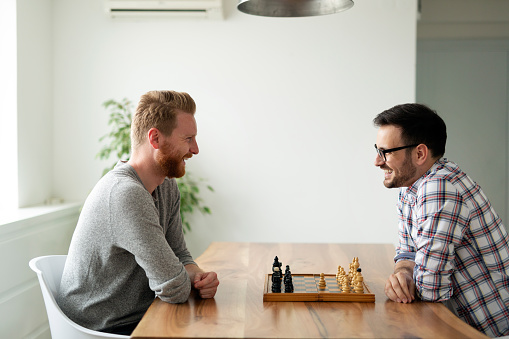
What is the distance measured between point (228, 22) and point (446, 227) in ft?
9.44

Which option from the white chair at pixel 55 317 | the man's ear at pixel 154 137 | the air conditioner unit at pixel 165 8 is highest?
the air conditioner unit at pixel 165 8

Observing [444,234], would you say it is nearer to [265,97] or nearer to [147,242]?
[147,242]

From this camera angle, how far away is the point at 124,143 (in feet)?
12.7

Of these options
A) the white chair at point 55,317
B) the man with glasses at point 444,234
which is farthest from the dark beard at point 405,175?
the white chair at point 55,317

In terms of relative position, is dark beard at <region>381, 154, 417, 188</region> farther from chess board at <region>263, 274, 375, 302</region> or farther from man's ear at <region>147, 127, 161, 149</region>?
man's ear at <region>147, 127, 161, 149</region>

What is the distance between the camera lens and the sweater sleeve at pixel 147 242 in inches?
64.6

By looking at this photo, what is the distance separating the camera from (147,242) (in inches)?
64.9

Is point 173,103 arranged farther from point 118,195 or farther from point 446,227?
point 446,227

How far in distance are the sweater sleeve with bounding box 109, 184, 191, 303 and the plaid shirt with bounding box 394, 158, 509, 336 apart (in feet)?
2.63

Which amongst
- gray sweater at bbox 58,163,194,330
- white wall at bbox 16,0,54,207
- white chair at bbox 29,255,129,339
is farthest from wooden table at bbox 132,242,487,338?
white wall at bbox 16,0,54,207

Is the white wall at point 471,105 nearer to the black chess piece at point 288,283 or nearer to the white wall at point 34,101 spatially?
the white wall at point 34,101

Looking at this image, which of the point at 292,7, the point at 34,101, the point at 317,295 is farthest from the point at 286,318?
the point at 34,101

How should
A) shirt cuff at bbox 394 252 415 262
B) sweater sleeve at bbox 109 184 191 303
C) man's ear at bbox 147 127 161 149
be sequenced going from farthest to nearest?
1. shirt cuff at bbox 394 252 415 262
2. man's ear at bbox 147 127 161 149
3. sweater sleeve at bbox 109 184 191 303

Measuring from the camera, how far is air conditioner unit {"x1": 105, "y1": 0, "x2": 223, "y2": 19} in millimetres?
3994
